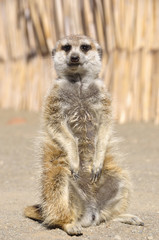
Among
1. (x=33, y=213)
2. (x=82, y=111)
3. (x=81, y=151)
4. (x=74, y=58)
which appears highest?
(x=74, y=58)

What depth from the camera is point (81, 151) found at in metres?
3.59

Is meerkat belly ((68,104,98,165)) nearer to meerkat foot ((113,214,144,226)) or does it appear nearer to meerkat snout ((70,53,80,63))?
meerkat snout ((70,53,80,63))

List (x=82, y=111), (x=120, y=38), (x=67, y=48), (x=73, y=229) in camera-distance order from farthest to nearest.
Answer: (x=120, y=38) → (x=67, y=48) → (x=82, y=111) → (x=73, y=229)

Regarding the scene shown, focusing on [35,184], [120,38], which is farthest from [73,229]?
[120,38]

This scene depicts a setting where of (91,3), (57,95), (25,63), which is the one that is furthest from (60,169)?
(25,63)

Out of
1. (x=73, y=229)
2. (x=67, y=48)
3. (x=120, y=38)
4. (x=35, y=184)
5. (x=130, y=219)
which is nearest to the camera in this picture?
(x=73, y=229)

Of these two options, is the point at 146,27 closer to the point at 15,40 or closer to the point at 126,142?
the point at 126,142

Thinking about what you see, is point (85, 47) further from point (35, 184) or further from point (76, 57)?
point (35, 184)

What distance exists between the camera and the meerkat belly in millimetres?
3570

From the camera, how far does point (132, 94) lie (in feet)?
24.7

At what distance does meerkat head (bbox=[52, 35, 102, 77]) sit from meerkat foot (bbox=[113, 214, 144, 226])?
972 mm

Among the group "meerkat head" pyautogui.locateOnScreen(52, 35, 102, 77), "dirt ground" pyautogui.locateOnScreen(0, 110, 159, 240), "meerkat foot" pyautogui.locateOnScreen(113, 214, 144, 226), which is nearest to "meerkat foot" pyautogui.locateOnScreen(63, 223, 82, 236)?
"dirt ground" pyautogui.locateOnScreen(0, 110, 159, 240)

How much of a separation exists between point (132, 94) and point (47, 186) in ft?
14.2

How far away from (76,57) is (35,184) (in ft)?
4.83
